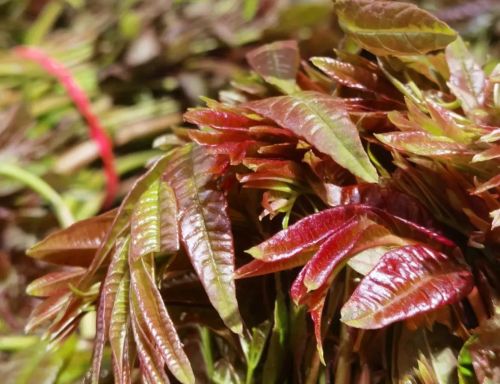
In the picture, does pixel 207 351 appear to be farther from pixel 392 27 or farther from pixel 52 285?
pixel 392 27

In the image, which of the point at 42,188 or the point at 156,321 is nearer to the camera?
the point at 156,321

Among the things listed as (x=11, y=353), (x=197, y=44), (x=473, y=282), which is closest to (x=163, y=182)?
→ (x=473, y=282)

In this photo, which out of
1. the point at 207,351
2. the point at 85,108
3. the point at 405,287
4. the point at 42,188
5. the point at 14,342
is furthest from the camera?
the point at 85,108

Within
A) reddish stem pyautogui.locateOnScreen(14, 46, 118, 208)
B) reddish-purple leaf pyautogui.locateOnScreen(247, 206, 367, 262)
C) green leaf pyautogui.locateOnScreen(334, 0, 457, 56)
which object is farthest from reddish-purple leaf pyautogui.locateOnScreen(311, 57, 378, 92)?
reddish stem pyautogui.locateOnScreen(14, 46, 118, 208)

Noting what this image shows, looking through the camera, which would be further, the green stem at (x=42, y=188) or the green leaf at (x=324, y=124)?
the green stem at (x=42, y=188)

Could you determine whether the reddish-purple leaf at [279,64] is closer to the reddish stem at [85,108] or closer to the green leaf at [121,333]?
the green leaf at [121,333]

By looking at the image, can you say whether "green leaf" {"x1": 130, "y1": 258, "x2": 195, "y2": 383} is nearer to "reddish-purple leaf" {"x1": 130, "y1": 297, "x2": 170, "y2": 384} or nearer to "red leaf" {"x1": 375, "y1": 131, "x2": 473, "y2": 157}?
"reddish-purple leaf" {"x1": 130, "y1": 297, "x2": 170, "y2": 384}

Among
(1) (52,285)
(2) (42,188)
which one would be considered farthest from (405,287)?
(2) (42,188)

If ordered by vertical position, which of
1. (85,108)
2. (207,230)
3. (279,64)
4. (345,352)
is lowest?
(345,352)

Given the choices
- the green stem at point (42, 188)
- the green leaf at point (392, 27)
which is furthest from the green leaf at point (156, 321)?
the green stem at point (42, 188)
